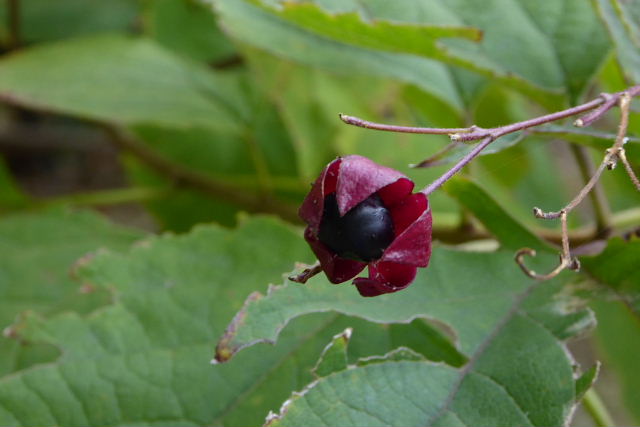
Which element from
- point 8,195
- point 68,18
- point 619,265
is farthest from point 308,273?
point 68,18

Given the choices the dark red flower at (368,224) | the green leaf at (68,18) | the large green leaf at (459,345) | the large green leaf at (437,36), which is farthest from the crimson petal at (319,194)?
the green leaf at (68,18)

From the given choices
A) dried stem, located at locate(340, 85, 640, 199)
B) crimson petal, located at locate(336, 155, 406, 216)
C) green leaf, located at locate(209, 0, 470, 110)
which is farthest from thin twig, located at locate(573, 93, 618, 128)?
green leaf, located at locate(209, 0, 470, 110)

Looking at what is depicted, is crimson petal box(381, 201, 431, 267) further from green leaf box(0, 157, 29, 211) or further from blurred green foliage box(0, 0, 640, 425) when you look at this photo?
green leaf box(0, 157, 29, 211)

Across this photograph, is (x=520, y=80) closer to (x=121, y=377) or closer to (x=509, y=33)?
(x=509, y=33)

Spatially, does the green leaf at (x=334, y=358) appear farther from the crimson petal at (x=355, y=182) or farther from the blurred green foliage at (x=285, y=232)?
the crimson petal at (x=355, y=182)

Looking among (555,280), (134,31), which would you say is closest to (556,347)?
(555,280)
